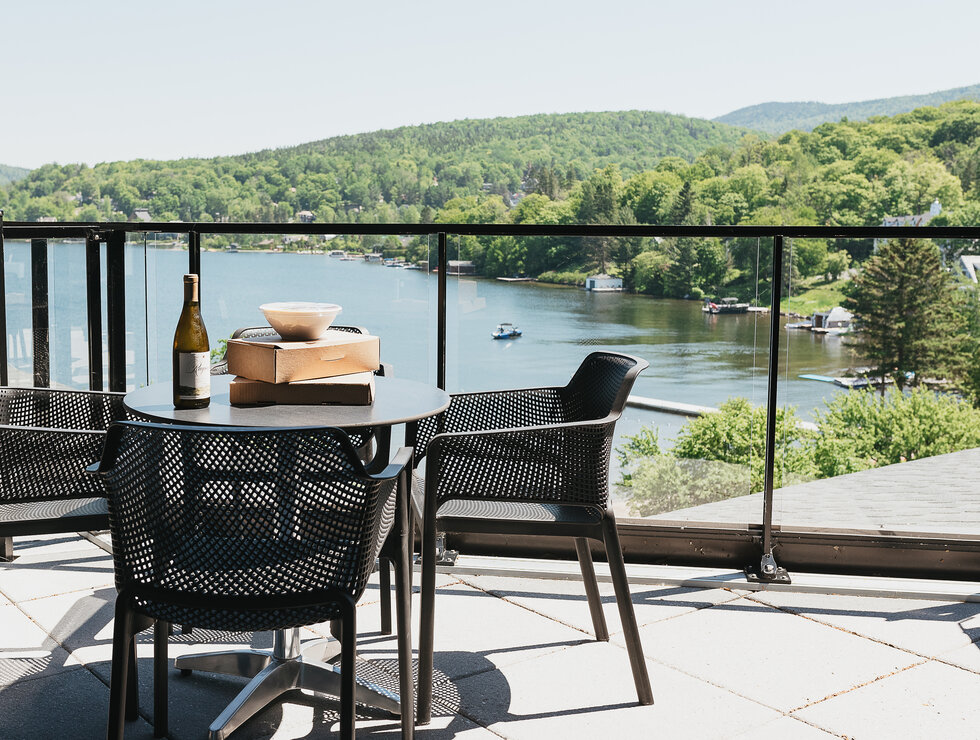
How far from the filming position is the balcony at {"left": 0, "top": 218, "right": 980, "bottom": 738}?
2207mm

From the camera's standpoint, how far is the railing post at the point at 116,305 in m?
3.64

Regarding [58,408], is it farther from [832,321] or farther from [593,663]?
[832,321]

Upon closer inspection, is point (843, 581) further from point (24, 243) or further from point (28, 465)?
point (24, 243)

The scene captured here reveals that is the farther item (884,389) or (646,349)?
(884,389)

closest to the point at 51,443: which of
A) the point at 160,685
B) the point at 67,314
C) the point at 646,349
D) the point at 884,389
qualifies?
the point at 160,685

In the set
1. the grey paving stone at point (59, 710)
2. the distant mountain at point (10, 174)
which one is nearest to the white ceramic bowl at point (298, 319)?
the grey paving stone at point (59, 710)

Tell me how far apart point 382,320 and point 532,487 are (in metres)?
1.46

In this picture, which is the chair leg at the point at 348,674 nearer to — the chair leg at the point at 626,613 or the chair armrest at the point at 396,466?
the chair armrest at the point at 396,466

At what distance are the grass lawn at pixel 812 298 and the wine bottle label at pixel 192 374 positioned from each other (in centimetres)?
188

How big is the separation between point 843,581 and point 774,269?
1.03 meters

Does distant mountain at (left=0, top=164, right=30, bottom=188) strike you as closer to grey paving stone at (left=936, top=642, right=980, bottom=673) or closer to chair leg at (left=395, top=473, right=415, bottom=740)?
chair leg at (left=395, top=473, right=415, bottom=740)

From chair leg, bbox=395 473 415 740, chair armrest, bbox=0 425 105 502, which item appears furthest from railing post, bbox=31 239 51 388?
chair leg, bbox=395 473 415 740

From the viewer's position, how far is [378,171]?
3853cm

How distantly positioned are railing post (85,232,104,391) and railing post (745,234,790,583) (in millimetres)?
2475
